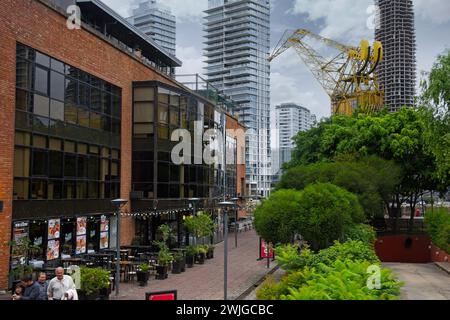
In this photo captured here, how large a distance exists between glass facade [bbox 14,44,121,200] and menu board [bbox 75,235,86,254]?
6.18 feet

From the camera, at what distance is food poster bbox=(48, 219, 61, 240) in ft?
68.3

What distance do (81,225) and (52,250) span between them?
2523 millimetres

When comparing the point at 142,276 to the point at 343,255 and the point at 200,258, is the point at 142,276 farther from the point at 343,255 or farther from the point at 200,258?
the point at 343,255

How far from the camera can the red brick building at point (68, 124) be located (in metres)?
18.5

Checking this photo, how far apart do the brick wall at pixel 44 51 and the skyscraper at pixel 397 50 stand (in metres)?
116

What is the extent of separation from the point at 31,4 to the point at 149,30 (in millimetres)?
153376

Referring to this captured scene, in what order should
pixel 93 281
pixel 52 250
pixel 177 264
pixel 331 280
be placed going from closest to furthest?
1. pixel 331 280
2. pixel 93 281
3. pixel 52 250
4. pixel 177 264

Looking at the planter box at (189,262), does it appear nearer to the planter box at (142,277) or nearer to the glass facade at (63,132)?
the glass facade at (63,132)

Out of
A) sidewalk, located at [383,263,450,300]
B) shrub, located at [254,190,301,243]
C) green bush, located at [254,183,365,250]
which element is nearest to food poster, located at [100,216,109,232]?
shrub, located at [254,190,301,243]

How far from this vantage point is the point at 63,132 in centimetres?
2195

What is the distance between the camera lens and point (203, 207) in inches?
1395

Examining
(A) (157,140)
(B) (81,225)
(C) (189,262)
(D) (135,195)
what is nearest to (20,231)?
(B) (81,225)

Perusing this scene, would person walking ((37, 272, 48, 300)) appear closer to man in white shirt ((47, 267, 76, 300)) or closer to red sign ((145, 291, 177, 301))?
man in white shirt ((47, 267, 76, 300))
